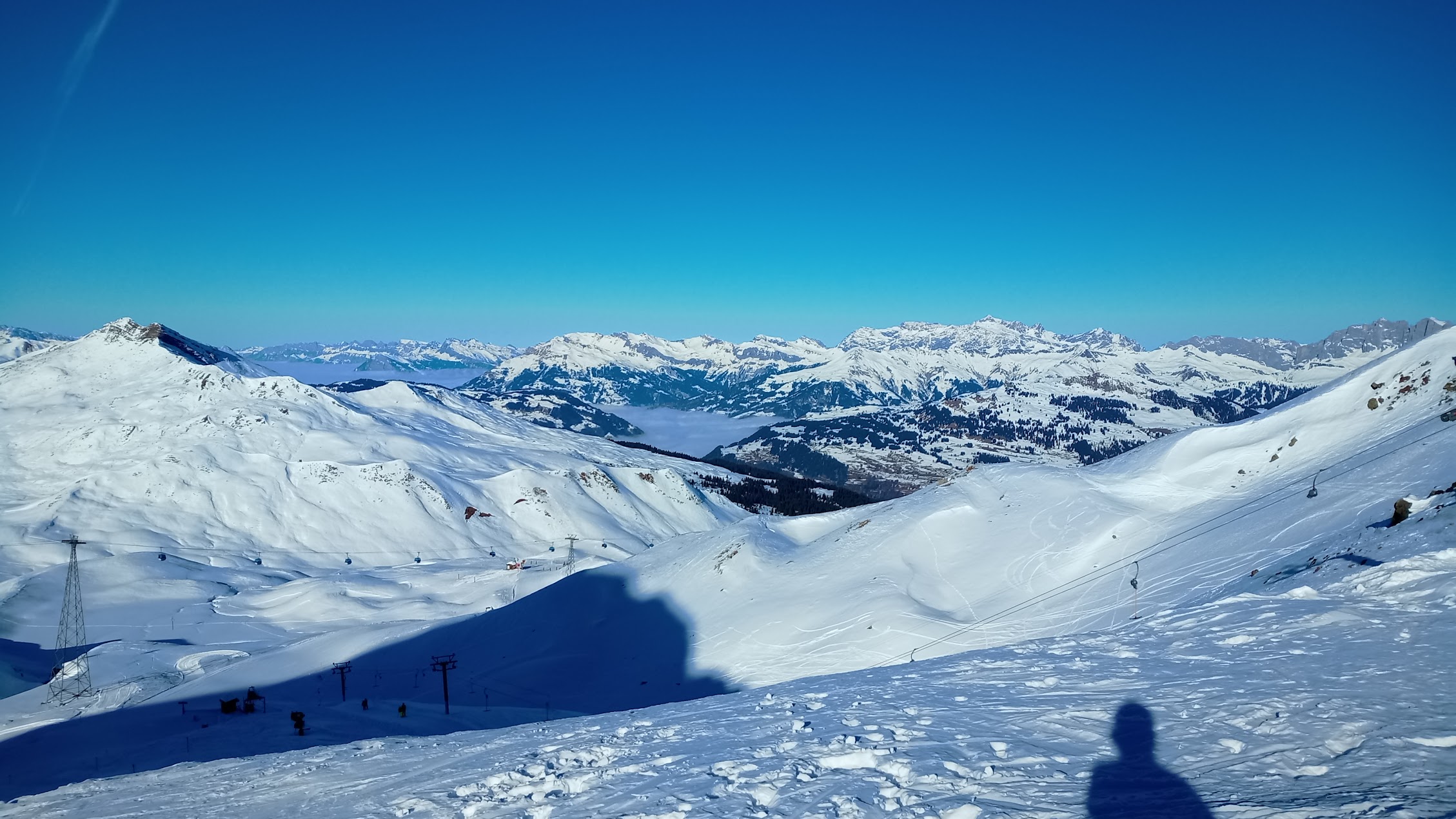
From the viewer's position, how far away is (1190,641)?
44.2ft

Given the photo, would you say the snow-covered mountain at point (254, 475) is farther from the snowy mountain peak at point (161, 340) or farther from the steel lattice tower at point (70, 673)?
the steel lattice tower at point (70, 673)

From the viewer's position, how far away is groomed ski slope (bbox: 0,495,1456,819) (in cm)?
741

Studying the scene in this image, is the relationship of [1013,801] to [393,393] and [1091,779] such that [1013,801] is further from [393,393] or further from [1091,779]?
[393,393]

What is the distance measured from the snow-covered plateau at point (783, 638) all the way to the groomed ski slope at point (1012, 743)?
8 cm

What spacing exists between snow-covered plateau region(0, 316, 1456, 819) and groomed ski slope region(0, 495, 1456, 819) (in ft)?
0.25

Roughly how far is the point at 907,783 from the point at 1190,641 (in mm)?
8915

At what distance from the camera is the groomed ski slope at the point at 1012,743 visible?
741 cm

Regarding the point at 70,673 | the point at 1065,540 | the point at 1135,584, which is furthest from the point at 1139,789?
the point at 70,673

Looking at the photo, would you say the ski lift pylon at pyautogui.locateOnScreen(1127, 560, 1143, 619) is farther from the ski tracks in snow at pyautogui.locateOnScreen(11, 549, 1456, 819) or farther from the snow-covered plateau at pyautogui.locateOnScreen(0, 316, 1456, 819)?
the ski tracks in snow at pyautogui.locateOnScreen(11, 549, 1456, 819)

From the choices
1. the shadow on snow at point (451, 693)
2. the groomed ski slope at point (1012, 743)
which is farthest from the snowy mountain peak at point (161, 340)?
the groomed ski slope at point (1012, 743)

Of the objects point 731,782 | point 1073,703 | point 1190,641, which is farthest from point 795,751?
point 1190,641

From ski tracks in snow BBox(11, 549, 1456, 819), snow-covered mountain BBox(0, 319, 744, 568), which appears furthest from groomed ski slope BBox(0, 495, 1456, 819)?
snow-covered mountain BBox(0, 319, 744, 568)

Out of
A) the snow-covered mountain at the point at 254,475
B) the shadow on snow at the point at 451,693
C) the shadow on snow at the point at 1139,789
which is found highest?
the snow-covered mountain at the point at 254,475

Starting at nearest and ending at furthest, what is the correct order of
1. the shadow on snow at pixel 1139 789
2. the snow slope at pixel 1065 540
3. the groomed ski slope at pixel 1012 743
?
the shadow on snow at pixel 1139 789 → the groomed ski slope at pixel 1012 743 → the snow slope at pixel 1065 540
